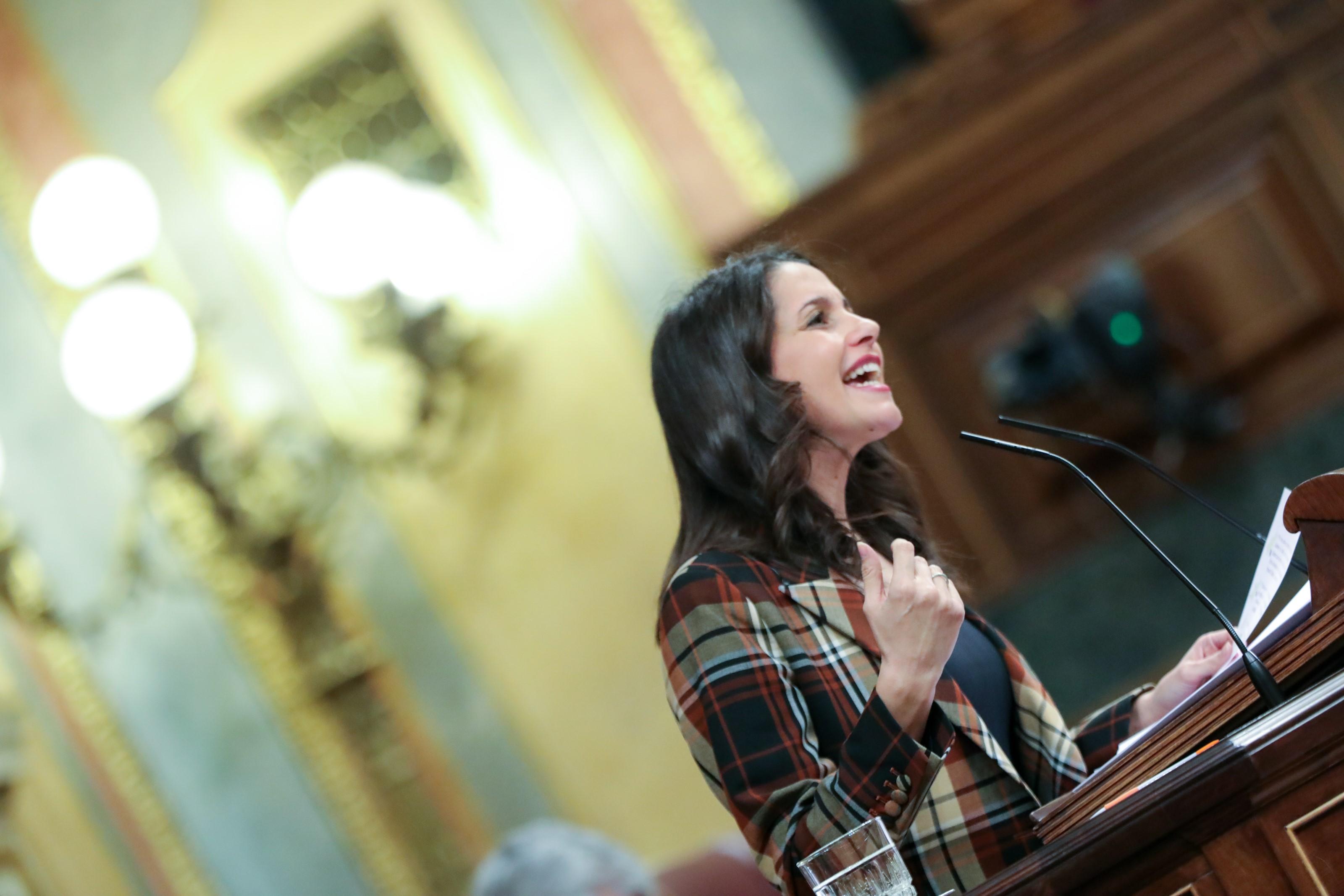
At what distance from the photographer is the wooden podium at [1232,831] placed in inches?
34.8

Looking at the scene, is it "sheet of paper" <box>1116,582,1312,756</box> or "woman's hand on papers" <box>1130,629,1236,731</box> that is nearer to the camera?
"sheet of paper" <box>1116,582,1312,756</box>

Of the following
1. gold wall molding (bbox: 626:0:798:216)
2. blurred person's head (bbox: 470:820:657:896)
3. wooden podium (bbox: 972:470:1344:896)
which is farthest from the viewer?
gold wall molding (bbox: 626:0:798:216)

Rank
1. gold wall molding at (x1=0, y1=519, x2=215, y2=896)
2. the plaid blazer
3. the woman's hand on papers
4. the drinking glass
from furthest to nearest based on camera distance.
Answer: gold wall molding at (x1=0, y1=519, x2=215, y2=896) < the woman's hand on papers < the plaid blazer < the drinking glass

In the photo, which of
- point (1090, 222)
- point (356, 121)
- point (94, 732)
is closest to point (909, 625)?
point (1090, 222)

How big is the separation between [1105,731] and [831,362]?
50 centimetres

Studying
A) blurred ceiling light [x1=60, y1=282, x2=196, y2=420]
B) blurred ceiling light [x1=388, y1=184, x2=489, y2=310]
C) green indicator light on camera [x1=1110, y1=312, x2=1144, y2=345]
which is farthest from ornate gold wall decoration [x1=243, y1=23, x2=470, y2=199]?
green indicator light on camera [x1=1110, y1=312, x2=1144, y2=345]

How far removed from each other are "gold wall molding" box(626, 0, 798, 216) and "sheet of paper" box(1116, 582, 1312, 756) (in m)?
2.27

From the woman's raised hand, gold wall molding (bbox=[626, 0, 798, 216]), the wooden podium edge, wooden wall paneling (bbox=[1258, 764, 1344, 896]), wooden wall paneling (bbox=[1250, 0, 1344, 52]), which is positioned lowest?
wooden wall paneling (bbox=[1258, 764, 1344, 896])

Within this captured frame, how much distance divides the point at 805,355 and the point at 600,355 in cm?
197

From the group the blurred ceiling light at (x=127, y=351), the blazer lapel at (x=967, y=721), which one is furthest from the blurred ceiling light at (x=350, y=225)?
the blazer lapel at (x=967, y=721)

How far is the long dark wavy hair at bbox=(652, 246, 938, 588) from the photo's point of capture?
1.37 m

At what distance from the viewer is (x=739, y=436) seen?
1.39 meters

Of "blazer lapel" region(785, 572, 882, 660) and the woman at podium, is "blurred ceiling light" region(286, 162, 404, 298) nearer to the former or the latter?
the woman at podium

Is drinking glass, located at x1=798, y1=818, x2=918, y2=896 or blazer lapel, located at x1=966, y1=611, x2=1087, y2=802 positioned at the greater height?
drinking glass, located at x1=798, y1=818, x2=918, y2=896
